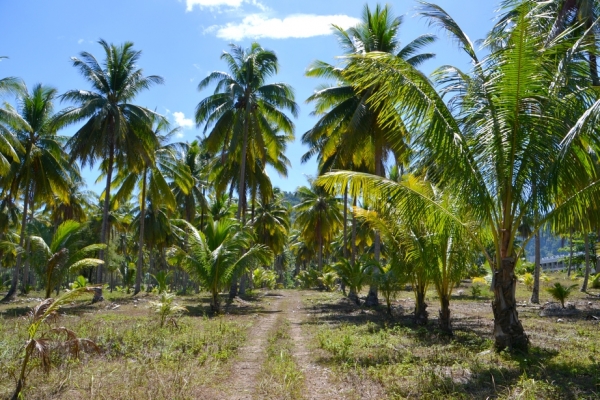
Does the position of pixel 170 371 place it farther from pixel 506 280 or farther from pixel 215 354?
pixel 506 280

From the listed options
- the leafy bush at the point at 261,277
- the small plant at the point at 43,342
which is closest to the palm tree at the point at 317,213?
the leafy bush at the point at 261,277

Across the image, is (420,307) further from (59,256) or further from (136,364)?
(59,256)

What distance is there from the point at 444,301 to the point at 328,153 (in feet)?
33.6

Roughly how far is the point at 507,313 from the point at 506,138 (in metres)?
2.95

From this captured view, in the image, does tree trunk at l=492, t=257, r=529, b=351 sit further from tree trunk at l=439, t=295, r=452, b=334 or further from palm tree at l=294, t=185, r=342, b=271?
palm tree at l=294, t=185, r=342, b=271

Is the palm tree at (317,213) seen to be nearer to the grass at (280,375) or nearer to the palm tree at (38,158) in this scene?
the palm tree at (38,158)

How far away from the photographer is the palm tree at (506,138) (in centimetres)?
739

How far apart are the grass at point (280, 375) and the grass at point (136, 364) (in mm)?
Answer: 704

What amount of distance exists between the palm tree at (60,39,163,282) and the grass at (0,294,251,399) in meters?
10.3

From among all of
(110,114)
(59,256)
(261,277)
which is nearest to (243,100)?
(110,114)

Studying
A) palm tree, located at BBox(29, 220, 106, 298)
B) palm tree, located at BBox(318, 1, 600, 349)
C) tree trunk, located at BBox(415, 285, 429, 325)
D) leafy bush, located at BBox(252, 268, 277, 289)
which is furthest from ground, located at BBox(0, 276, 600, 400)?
leafy bush, located at BBox(252, 268, 277, 289)

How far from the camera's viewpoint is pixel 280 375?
6828mm

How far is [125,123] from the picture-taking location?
66.0 feet

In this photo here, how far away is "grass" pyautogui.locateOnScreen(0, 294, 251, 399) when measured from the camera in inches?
232
